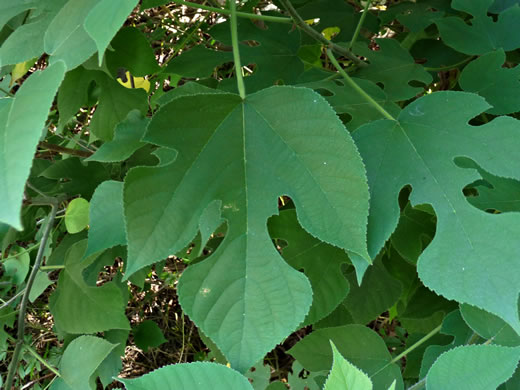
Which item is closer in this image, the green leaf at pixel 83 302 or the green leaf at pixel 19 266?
the green leaf at pixel 83 302

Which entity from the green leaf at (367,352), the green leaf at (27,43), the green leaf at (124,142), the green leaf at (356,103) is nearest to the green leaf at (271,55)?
the green leaf at (356,103)

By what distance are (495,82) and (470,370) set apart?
19.9 inches

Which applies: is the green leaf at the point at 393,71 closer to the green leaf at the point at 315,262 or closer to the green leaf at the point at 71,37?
the green leaf at the point at 315,262

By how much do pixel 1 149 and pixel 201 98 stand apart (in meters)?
0.27

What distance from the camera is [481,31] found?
1.00 metres

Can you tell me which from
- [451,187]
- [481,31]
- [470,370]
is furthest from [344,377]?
[481,31]

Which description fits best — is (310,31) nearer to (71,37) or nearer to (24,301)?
(71,37)

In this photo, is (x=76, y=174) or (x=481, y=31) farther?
(x=76, y=174)

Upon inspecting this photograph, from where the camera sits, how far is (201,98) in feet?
2.24

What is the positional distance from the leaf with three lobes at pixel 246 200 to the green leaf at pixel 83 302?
36 cm

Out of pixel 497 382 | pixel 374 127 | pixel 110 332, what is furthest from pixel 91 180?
pixel 497 382

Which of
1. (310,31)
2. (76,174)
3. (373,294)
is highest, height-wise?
(310,31)

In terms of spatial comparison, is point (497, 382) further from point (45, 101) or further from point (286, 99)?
point (45, 101)

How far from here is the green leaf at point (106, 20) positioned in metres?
0.52
